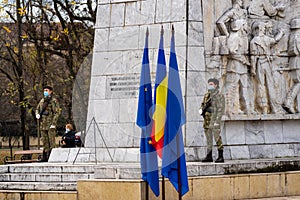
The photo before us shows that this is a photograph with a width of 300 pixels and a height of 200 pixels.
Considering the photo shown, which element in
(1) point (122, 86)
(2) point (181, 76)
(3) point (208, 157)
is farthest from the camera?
(1) point (122, 86)

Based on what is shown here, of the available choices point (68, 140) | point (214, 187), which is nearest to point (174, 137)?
point (214, 187)

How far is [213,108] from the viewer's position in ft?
48.4

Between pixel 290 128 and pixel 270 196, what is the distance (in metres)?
3.12

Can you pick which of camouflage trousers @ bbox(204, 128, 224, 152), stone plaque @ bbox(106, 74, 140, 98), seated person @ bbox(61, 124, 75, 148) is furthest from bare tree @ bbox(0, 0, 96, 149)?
camouflage trousers @ bbox(204, 128, 224, 152)

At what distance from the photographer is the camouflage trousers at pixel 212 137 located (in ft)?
48.6

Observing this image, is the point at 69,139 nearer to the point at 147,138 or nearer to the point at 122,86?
the point at 122,86

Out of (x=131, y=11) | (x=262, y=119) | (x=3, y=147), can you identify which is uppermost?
(x=131, y=11)

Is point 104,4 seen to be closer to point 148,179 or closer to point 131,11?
point 131,11

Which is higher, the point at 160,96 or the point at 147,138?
the point at 160,96

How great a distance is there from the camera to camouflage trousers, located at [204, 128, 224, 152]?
1480 cm

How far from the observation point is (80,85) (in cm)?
2353

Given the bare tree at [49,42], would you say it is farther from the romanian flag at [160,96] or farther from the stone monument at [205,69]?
the romanian flag at [160,96]

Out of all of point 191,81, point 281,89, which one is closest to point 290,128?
point 281,89

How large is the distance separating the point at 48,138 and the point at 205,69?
416cm
